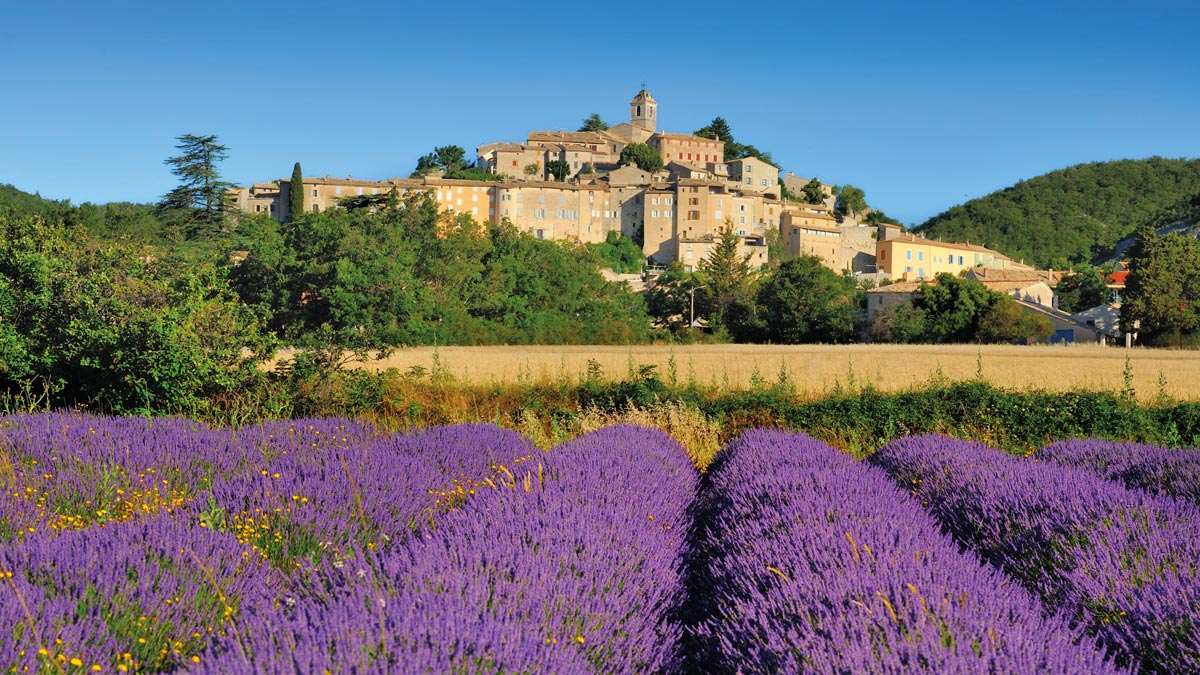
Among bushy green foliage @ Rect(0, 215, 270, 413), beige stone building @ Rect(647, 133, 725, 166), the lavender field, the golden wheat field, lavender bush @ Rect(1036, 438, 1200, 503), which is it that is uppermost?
beige stone building @ Rect(647, 133, 725, 166)

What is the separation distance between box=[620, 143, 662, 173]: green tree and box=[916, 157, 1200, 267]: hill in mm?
47544

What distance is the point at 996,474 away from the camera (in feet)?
21.1

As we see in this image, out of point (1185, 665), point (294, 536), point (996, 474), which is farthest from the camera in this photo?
point (996, 474)

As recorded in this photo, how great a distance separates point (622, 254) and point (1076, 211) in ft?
281

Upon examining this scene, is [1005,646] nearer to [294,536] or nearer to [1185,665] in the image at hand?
[1185,665]

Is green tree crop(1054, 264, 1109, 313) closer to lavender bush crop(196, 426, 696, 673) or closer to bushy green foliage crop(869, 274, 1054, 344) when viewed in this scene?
bushy green foliage crop(869, 274, 1054, 344)

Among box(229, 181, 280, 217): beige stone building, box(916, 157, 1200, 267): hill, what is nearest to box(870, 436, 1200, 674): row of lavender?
box(229, 181, 280, 217): beige stone building

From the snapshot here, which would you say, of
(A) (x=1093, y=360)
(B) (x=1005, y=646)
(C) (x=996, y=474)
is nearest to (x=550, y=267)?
(A) (x=1093, y=360)

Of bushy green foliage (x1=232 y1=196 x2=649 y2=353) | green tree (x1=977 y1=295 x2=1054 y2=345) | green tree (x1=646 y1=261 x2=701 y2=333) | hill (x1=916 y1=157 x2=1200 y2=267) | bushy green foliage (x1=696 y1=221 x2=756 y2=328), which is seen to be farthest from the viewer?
hill (x1=916 y1=157 x2=1200 y2=267)

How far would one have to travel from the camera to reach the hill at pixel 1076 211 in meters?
132

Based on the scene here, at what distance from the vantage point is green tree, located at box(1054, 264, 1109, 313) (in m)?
72.3

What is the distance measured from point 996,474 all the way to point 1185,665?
10.6 feet

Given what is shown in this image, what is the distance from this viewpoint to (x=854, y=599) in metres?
3.31

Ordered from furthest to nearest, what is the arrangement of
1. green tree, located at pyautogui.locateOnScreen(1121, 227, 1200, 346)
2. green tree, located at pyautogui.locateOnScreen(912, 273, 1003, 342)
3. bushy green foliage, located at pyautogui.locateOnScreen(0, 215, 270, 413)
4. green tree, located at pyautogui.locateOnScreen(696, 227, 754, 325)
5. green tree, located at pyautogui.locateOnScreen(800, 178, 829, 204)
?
green tree, located at pyautogui.locateOnScreen(800, 178, 829, 204), green tree, located at pyautogui.locateOnScreen(696, 227, 754, 325), green tree, located at pyautogui.locateOnScreen(912, 273, 1003, 342), green tree, located at pyautogui.locateOnScreen(1121, 227, 1200, 346), bushy green foliage, located at pyautogui.locateOnScreen(0, 215, 270, 413)
